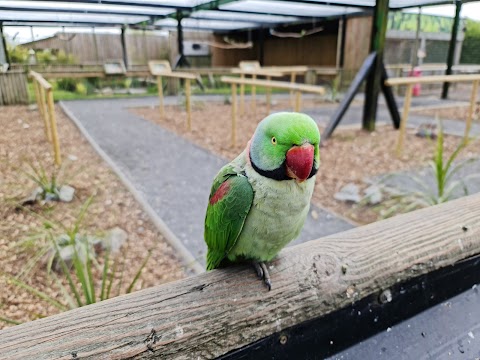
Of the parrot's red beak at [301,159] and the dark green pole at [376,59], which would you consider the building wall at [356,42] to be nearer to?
the dark green pole at [376,59]

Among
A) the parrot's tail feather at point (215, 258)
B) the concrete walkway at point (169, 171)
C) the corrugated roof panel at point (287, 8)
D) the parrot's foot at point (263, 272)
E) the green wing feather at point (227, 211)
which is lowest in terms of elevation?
the concrete walkway at point (169, 171)

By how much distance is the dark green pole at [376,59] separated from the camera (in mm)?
5383

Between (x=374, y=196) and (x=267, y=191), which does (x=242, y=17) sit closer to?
(x=374, y=196)

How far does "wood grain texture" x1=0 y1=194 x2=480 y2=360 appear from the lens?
782 millimetres

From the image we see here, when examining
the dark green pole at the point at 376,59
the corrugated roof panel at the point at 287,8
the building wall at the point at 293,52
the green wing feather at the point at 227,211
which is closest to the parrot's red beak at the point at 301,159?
the green wing feather at the point at 227,211

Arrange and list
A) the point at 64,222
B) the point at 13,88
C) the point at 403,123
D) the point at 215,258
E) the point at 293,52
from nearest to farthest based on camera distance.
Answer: the point at 215,258
the point at 64,222
the point at 403,123
the point at 13,88
the point at 293,52

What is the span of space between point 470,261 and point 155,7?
9645 millimetres

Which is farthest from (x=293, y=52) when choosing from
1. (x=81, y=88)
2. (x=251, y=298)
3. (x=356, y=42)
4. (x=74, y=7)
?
(x=251, y=298)

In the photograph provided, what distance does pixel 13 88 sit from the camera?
7.49m

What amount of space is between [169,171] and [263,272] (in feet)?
11.4

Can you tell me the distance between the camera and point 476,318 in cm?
131

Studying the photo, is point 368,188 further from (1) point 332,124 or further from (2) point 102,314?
(2) point 102,314

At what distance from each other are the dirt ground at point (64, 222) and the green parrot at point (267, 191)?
981 millimetres

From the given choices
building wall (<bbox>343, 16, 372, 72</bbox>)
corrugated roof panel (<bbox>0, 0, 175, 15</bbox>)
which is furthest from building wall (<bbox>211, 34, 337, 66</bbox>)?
corrugated roof panel (<bbox>0, 0, 175, 15</bbox>)
